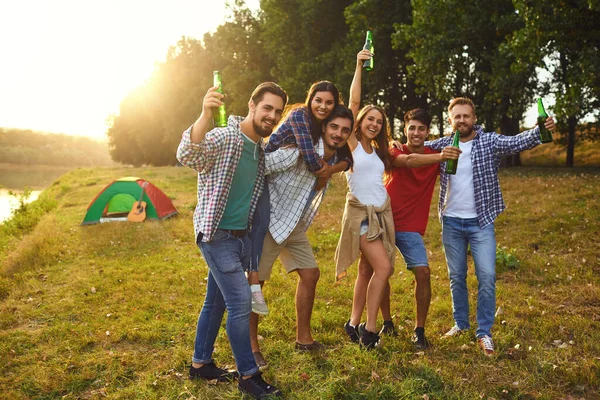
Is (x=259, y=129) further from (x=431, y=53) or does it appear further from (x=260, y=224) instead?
(x=431, y=53)

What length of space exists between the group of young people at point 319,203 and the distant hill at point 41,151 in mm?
28754

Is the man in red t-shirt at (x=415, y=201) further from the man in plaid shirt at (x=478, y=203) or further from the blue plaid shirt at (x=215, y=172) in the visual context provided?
the blue plaid shirt at (x=215, y=172)

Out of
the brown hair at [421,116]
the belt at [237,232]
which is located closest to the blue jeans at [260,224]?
the belt at [237,232]

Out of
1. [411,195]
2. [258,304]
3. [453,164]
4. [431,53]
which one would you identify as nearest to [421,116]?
[453,164]

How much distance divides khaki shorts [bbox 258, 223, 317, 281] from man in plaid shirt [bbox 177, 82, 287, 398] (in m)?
0.46

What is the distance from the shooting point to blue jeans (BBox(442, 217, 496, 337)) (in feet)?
16.2

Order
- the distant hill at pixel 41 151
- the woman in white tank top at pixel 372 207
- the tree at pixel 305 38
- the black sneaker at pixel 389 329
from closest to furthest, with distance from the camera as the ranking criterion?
the woman in white tank top at pixel 372 207 < the black sneaker at pixel 389 329 < the tree at pixel 305 38 < the distant hill at pixel 41 151

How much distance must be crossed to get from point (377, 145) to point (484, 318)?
87.6 inches

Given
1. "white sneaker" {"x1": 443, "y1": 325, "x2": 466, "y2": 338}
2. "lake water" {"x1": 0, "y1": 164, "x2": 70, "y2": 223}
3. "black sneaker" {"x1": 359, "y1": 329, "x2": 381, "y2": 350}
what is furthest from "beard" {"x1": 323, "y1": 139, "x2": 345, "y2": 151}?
"lake water" {"x1": 0, "y1": 164, "x2": 70, "y2": 223}

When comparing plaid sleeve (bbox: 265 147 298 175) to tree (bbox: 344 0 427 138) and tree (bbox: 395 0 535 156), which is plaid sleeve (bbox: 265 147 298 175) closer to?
tree (bbox: 395 0 535 156)

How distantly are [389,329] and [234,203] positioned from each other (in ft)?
8.66

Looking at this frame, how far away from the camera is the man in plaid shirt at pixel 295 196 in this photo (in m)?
4.49

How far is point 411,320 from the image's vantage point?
19.4ft

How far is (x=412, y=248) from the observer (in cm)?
504
